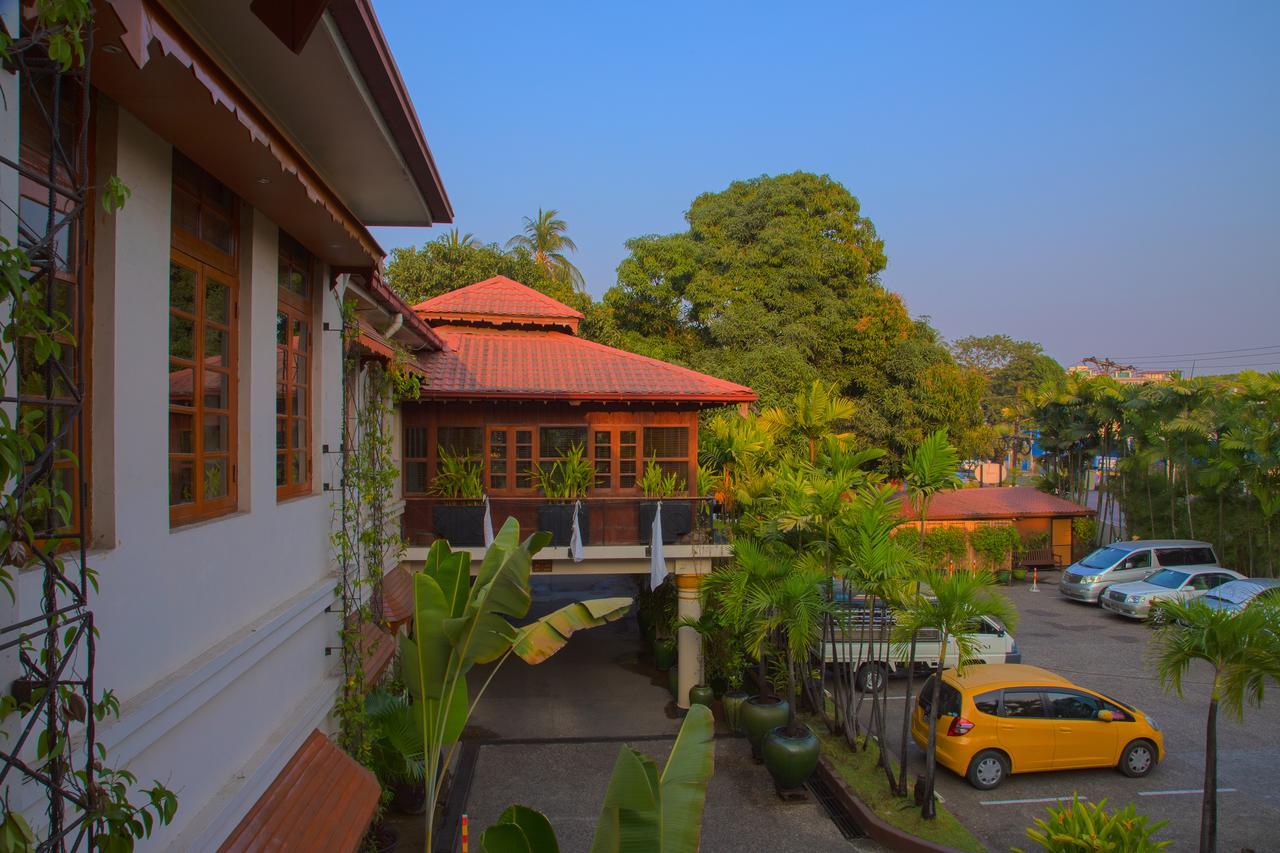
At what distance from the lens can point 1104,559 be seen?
26.5 meters

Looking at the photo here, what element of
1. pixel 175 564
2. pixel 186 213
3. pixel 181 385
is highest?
pixel 186 213

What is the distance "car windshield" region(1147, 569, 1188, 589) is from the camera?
78.1ft

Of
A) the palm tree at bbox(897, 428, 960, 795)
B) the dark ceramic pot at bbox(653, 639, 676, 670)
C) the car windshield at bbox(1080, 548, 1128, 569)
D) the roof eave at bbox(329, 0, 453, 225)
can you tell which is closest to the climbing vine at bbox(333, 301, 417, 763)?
the roof eave at bbox(329, 0, 453, 225)

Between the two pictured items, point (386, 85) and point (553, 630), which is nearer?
point (386, 85)

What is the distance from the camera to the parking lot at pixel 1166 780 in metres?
11.3

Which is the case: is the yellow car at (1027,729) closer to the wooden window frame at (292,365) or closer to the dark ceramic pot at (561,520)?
the dark ceramic pot at (561,520)

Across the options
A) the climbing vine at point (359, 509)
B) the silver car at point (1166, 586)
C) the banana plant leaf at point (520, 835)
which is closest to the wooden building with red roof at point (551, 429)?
the climbing vine at point (359, 509)

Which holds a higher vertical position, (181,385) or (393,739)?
(181,385)

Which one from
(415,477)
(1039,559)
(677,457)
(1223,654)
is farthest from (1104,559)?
(415,477)

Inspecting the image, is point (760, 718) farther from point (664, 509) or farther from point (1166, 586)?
point (1166, 586)

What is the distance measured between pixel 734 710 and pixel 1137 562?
1818cm

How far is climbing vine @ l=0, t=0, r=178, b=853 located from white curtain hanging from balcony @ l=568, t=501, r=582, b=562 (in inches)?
451

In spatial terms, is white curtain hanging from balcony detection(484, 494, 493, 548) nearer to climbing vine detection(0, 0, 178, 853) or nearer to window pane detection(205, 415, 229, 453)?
window pane detection(205, 415, 229, 453)

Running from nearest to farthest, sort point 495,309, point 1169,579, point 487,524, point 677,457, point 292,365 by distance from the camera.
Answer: point 292,365
point 487,524
point 677,457
point 495,309
point 1169,579
